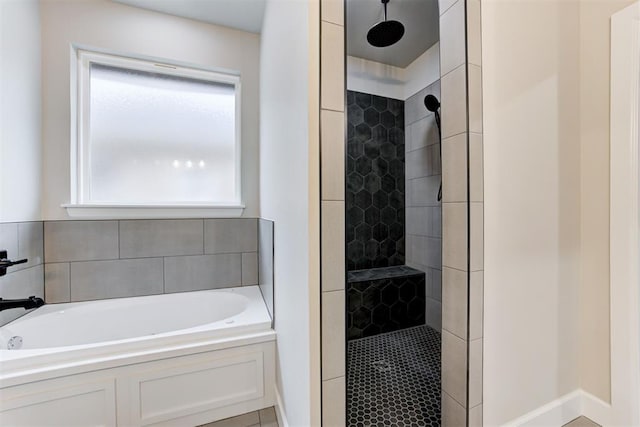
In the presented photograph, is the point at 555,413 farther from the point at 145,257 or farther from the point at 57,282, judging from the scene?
the point at 57,282

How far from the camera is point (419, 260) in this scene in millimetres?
2641

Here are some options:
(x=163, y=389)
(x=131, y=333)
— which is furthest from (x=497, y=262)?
(x=131, y=333)

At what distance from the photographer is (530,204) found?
1.29m

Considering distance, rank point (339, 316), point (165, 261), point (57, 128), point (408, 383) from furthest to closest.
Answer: point (165, 261) → point (57, 128) → point (408, 383) → point (339, 316)

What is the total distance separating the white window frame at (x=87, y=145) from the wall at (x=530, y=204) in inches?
77.9

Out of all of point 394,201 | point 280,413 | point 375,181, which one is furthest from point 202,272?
point 394,201

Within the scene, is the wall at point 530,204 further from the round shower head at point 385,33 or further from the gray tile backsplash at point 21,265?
the gray tile backsplash at point 21,265

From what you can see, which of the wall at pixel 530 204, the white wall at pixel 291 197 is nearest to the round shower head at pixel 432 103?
the wall at pixel 530 204

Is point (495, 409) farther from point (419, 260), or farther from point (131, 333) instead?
point (131, 333)

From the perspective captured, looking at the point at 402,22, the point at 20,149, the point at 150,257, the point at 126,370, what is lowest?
the point at 126,370

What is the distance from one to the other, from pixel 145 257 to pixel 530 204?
2.61m

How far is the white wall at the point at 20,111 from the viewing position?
5.26 ft

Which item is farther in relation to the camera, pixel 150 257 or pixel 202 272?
pixel 202 272

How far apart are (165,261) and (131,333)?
566mm
